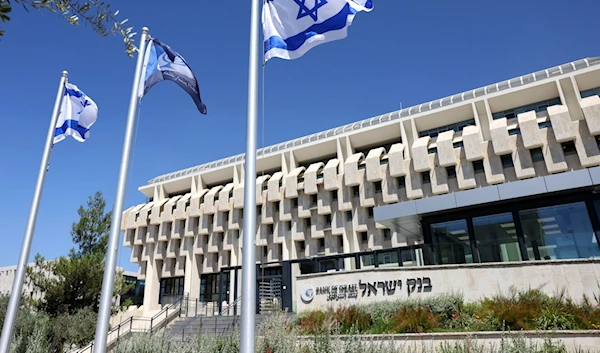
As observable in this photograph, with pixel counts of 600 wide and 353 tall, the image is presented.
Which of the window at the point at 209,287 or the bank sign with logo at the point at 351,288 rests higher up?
the window at the point at 209,287

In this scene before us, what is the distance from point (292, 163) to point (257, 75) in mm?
33704

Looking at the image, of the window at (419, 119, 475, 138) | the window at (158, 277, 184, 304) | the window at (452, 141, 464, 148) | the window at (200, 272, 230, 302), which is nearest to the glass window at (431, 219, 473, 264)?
the window at (452, 141, 464, 148)

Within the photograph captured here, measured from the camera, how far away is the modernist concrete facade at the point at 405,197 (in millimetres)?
16344

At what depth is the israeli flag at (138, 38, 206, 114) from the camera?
927cm

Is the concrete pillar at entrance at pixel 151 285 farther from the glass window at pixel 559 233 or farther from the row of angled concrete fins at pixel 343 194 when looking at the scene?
the glass window at pixel 559 233

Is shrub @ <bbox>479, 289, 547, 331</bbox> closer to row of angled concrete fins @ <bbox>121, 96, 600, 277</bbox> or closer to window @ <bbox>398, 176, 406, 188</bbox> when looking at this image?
row of angled concrete fins @ <bbox>121, 96, 600, 277</bbox>

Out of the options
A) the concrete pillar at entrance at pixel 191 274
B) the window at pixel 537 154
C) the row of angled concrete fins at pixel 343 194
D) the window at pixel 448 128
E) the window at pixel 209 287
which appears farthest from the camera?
the window at pixel 209 287

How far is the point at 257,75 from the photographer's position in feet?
20.9

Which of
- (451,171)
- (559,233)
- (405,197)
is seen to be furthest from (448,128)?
(559,233)

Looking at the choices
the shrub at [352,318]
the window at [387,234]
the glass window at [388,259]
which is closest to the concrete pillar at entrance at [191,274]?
the window at [387,234]

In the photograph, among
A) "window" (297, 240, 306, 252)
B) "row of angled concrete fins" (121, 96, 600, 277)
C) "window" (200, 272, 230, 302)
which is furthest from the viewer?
"window" (200, 272, 230, 302)

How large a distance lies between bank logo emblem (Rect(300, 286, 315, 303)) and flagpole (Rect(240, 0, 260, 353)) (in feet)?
43.9

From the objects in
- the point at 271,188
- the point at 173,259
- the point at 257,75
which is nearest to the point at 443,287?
the point at 257,75

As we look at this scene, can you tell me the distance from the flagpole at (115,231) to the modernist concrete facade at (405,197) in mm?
11868
